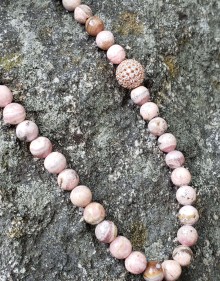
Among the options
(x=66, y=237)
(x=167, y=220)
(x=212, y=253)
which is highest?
(x=66, y=237)

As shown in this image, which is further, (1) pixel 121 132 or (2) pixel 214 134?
(2) pixel 214 134

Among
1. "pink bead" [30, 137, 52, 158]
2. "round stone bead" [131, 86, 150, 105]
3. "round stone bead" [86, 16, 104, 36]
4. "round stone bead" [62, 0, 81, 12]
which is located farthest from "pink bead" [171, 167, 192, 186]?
"round stone bead" [62, 0, 81, 12]

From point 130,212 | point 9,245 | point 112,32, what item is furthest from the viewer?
point 112,32

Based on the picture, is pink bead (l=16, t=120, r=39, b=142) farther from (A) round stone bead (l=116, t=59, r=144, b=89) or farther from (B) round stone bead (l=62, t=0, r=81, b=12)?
(B) round stone bead (l=62, t=0, r=81, b=12)

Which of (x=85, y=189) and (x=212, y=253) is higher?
(x=85, y=189)

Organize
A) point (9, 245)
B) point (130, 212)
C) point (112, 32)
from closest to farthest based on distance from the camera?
point (9, 245)
point (130, 212)
point (112, 32)

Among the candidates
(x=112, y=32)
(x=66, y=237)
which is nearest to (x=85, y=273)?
(x=66, y=237)

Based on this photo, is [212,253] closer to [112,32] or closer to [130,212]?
[130,212]
